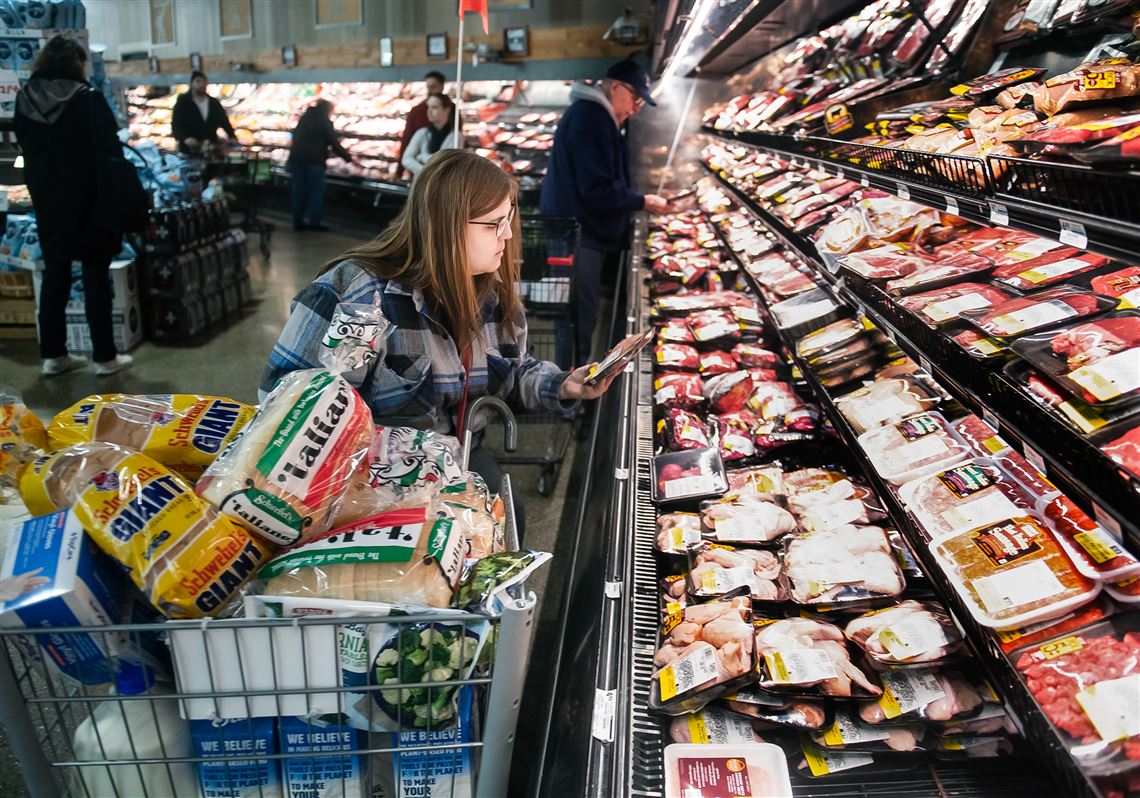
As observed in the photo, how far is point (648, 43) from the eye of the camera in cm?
804

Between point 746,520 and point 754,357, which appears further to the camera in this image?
point 754,357

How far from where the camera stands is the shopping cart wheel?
3384 millimetres

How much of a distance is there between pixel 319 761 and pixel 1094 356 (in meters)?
1.29

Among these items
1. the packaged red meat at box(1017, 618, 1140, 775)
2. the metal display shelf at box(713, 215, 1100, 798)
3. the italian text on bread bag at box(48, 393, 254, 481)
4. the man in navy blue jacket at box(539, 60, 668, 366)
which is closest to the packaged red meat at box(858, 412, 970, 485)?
the metal display shelf at box(713, 215, 1100, 798)

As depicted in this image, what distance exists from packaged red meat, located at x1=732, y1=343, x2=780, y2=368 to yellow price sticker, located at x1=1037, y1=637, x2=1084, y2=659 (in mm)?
1810

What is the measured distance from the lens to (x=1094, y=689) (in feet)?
3.14

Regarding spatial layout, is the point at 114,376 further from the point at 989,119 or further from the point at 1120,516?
the point at 1120,516

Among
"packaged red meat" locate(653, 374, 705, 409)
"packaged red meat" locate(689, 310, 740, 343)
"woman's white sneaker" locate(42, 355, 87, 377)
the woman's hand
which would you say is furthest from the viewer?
"woman's white sneaker" locate(42, 355, 87, 377)

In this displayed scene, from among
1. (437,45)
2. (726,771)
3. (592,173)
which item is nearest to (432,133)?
(437,45)

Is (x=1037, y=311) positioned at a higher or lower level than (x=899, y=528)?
higher

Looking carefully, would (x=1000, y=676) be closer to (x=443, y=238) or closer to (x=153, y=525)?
(x=153, y=525)

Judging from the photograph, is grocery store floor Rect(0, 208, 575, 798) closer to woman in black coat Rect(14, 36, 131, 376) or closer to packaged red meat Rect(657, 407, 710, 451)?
woman in black coat Rect(14, 36, 131, 376)

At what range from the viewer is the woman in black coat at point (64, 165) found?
13.4 feet

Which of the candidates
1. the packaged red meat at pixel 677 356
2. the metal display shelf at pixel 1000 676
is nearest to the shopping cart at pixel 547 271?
the packaged red meat at pixel 677 356
